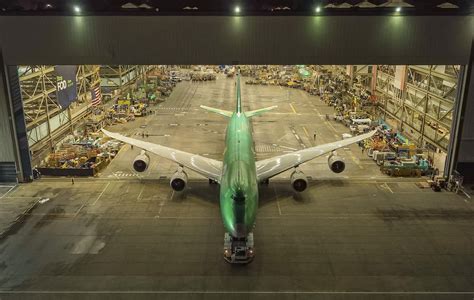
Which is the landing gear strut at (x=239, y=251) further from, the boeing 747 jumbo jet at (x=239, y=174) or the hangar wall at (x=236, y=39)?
the hangar wall at (x=236, y=39)

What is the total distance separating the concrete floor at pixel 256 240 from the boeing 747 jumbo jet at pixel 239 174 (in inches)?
68.4

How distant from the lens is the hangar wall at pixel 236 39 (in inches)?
1551

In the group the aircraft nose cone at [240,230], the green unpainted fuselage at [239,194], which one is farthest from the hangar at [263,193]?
the green unpainted fuselage at [239,194]

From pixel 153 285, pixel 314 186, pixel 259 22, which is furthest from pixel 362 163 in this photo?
pixel 153 285

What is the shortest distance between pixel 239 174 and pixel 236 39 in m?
15.9

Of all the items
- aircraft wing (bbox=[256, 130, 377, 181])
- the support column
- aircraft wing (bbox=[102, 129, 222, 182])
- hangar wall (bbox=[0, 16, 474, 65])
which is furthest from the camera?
the support column

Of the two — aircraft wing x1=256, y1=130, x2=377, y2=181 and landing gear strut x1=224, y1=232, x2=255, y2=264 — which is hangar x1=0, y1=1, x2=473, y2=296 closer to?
landing gear strut x1=224, y1=232, x2=255, y2=264

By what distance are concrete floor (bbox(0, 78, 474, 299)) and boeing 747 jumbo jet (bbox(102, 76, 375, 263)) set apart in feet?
5.70

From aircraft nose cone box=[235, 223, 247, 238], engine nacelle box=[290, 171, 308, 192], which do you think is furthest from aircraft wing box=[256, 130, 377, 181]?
aircraft nose cone box=[235, 223, 247, 238]

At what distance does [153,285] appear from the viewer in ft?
89.1

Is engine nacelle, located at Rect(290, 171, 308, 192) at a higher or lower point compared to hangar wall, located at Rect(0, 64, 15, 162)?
lower

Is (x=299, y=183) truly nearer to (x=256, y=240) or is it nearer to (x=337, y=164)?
(x=337, y=164)

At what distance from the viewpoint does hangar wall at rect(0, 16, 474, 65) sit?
3941 centimetres

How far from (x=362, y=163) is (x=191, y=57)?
2350 cm
